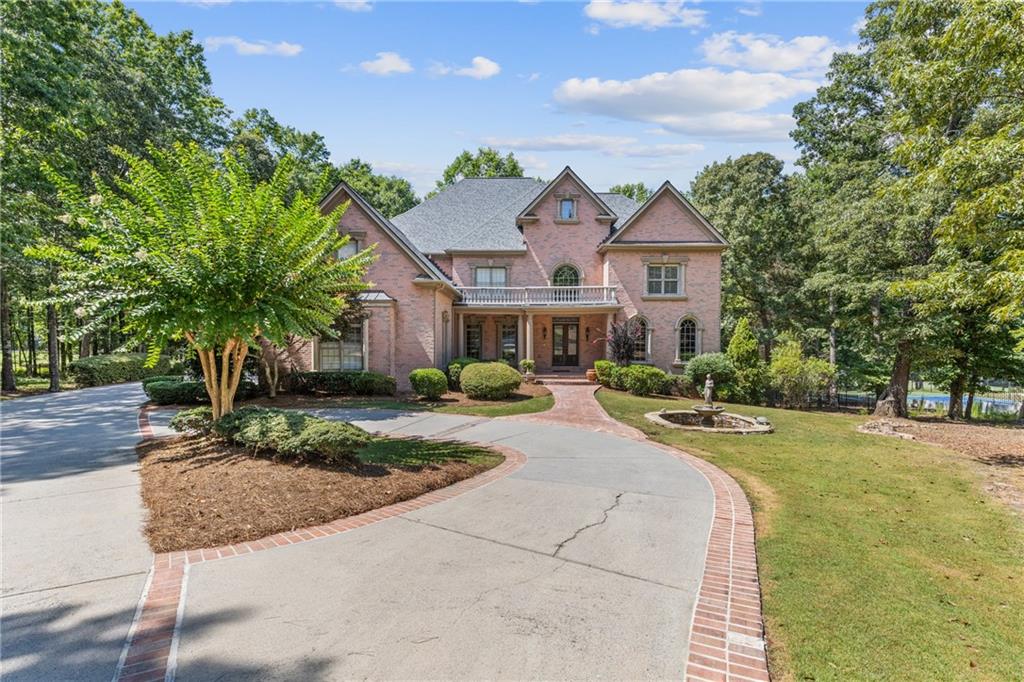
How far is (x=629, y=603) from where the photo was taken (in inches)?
171

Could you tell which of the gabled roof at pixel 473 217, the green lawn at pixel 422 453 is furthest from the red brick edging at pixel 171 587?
the gabled roof at pixel 473 217

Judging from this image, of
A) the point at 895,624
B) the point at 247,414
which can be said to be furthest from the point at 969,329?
the point at 247,414

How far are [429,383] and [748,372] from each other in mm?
14060

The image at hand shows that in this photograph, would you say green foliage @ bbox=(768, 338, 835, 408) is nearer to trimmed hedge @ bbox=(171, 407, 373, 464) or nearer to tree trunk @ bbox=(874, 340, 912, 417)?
tree trunk @ bbox=(874, 340, 912, 417)

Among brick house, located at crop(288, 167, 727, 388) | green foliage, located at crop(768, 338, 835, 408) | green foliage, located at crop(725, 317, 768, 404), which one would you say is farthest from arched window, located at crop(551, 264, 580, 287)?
green foliage, located at crop(768, 338, 835, 408)

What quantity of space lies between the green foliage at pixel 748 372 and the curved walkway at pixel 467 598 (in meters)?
15.5

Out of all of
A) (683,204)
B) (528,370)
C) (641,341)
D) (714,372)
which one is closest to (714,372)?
(714,372)

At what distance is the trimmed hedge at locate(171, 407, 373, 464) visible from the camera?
7.50 metres

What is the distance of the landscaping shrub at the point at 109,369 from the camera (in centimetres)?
2198

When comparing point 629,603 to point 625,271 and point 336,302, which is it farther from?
point 625,271

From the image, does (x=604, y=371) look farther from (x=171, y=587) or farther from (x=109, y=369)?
(x=109, y=369)

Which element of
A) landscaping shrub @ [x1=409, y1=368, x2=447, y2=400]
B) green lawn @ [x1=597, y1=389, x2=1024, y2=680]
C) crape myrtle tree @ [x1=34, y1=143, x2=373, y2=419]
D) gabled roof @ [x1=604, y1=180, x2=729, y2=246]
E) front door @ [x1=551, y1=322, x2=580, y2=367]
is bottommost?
green lawn @ [x1=597, y1=389, x2=1024, y2=680]

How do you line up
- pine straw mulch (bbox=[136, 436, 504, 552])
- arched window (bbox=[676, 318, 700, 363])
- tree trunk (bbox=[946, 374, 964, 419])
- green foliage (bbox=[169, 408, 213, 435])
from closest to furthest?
pine straw mulch (bbox=[136, 436, 504, 552]) → green foliage (bbox=[169, 408, 213, 435]) → tree trunk (bbox=[946, 374, 964, 419]) → arched window (bbox=[676, 318, 700, 363])

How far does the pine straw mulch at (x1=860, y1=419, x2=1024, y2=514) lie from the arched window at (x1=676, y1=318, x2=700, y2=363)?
32.2 ft
